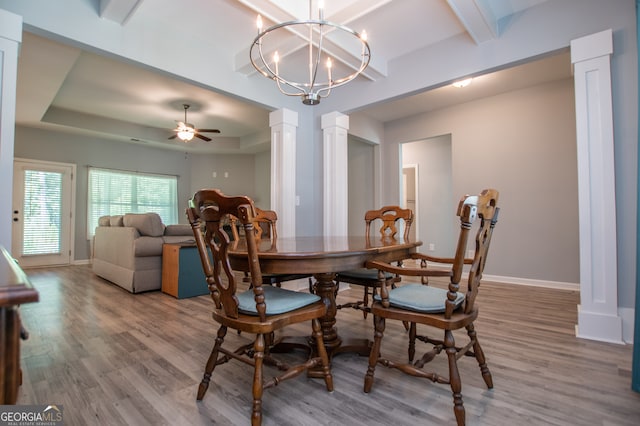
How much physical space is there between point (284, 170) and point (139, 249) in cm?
192

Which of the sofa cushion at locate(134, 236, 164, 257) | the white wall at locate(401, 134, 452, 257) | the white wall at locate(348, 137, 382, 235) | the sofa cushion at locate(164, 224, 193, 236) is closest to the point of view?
the sofa cushion at locate(134, 236, 164, 257)

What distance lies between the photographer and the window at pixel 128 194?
6375mm

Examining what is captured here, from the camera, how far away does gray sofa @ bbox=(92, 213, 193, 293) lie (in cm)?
364

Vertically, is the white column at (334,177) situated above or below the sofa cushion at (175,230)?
above

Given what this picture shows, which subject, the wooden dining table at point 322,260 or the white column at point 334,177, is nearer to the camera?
the wooden dining table at point 322,260

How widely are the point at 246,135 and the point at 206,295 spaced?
453 cm

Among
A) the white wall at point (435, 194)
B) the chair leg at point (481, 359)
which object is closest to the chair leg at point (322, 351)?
the chair leg at point (481, 359)

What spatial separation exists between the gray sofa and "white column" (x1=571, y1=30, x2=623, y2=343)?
3.96 meters

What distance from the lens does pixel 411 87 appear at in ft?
10.8

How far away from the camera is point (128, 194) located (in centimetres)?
683

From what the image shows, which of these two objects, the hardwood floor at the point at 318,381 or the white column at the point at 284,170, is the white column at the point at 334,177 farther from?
the hardwood floor at the point at 318,381

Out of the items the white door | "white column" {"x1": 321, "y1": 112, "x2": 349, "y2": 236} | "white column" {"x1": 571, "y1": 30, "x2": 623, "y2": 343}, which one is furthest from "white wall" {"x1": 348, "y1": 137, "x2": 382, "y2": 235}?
the white door

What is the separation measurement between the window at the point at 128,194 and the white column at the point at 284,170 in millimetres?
4658

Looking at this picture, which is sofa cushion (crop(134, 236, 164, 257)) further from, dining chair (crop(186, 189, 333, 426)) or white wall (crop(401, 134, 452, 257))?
white wall (crop(401, 134, 452, 257))
